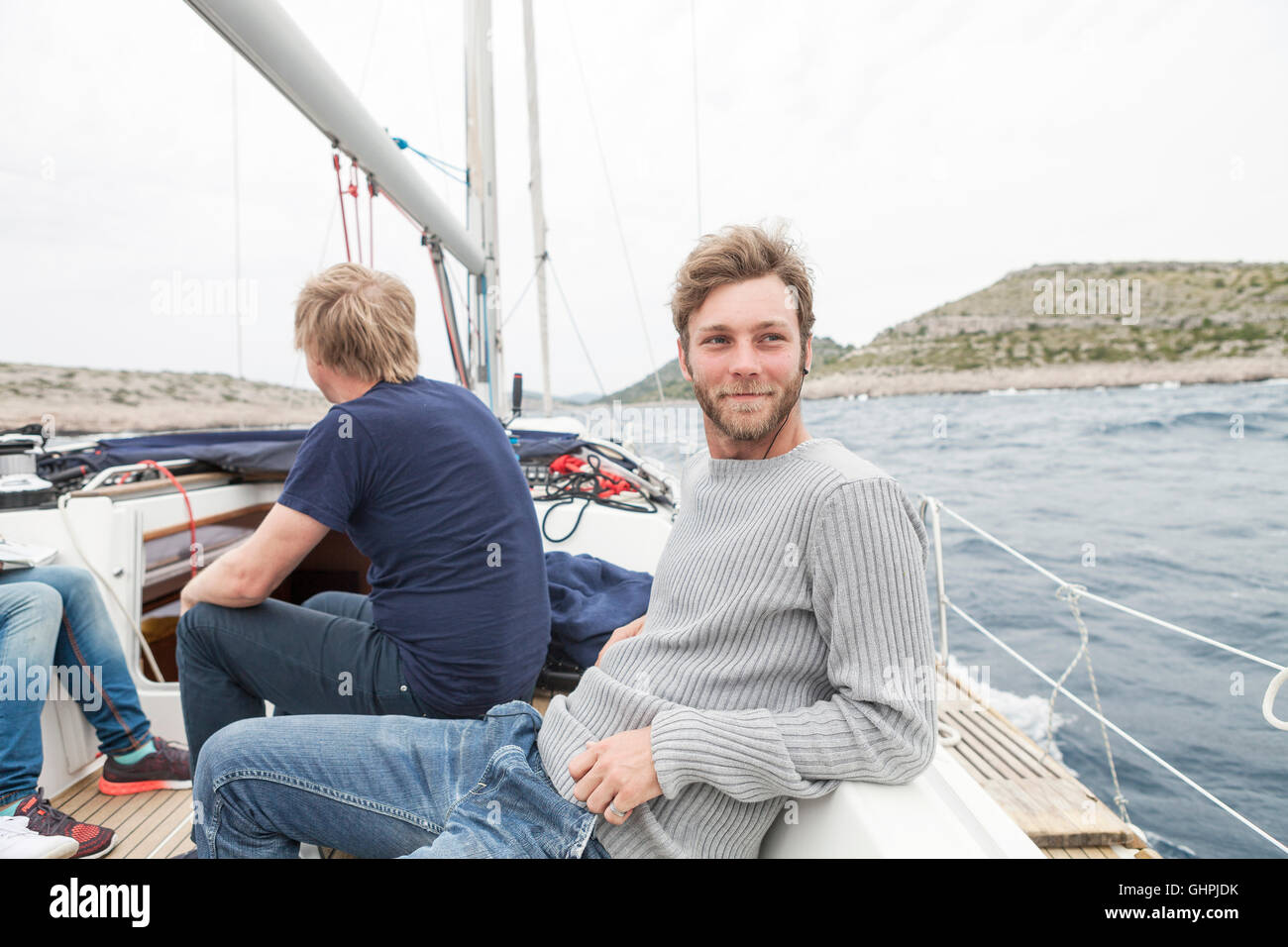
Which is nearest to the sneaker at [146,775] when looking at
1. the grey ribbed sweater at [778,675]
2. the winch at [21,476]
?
the winch at [21,476]

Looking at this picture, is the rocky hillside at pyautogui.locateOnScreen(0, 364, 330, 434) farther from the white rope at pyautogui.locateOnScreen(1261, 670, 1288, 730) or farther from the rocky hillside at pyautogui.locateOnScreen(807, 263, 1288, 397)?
the rocky hillside at pyautogui.locateOnScreen(807, 263, 1288, 397)

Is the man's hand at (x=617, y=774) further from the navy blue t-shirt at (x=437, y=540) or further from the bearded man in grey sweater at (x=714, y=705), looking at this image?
the navy blue t-shirt at (x=437, y=540)

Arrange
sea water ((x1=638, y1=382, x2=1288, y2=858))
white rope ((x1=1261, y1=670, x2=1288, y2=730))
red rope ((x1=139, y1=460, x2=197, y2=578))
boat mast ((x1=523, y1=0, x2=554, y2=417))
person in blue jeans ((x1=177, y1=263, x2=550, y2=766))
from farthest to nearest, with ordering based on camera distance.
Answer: boat mast ((x1=523, y1=0, x2=554, y2=417)) → sea water ((x1=638, y1=382, x2=1288, y2=858)) → red rope ((x1=139, y1=460, x2=197, y2=578)) → person in blue jeans ((x1=177, y1=263, x2=550, y2=766)) → white rope ((x1=1261, y1=670, x2=1288, y2=730))

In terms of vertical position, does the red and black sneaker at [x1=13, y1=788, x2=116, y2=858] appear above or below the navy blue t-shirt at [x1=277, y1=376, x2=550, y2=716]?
below

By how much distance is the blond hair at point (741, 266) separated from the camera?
92 centimetres

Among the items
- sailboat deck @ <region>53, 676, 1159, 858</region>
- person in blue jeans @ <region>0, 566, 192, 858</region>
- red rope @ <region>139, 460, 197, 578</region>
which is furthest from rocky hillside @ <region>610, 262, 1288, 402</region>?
person in blue jeans @ <region>0, 566, 192, 858</region>

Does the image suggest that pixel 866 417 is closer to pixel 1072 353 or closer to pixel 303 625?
pixel 1072 353

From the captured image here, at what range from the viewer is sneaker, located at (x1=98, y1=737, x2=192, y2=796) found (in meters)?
1.54

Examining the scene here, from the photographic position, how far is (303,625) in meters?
1.15

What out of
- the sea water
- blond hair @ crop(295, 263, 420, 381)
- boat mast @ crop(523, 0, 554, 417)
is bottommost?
the sea water

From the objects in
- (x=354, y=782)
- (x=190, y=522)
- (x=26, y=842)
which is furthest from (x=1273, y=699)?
(x=190, y=522)

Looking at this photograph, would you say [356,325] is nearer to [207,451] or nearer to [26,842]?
[26,842]
